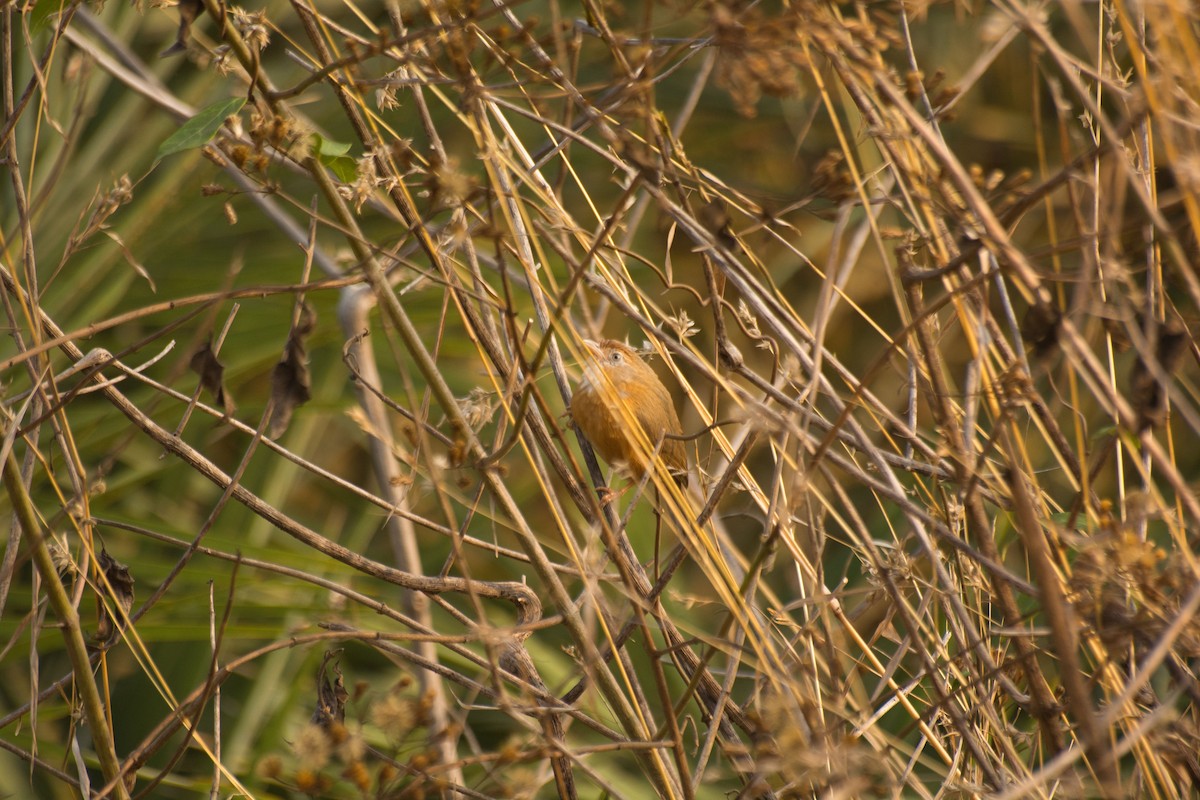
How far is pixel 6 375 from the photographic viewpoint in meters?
3.34

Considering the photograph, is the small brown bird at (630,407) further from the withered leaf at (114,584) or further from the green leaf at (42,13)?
the green leaf at (42,13)

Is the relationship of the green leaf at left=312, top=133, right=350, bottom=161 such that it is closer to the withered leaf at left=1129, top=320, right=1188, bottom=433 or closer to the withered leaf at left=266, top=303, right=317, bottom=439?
the withered leaf at left=266, top=303, right=317, bottom=439

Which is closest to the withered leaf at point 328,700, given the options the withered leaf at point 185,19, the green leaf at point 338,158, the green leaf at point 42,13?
the green leaf at point 338,158

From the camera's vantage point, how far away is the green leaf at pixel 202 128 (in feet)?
5.05

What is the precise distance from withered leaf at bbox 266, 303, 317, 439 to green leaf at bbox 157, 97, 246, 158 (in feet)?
0.87

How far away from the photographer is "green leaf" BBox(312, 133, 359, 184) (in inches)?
64.4

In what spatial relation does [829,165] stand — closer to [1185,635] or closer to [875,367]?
[875,367]

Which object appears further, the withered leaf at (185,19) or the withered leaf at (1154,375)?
the withered leaf at (185,19)

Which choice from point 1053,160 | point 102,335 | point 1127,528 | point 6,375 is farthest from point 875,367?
point 1053,160

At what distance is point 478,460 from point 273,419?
299 mm

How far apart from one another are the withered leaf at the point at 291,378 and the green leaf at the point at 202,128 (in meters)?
0.27

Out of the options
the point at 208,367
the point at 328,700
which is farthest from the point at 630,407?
the point at 208,367

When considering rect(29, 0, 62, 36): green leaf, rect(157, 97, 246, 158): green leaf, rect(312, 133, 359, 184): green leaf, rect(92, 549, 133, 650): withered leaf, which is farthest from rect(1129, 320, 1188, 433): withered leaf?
rect(29, 0, 62, 36): green leaf

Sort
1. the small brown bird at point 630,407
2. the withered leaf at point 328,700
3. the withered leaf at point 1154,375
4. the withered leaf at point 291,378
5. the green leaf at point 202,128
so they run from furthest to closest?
the small brown bird at point 630,407 → the withered leaf at point 328,700 → the withered leaf at point 291,378 → the green leaf at point 202,128 → the withered leaf at point 1154,375
